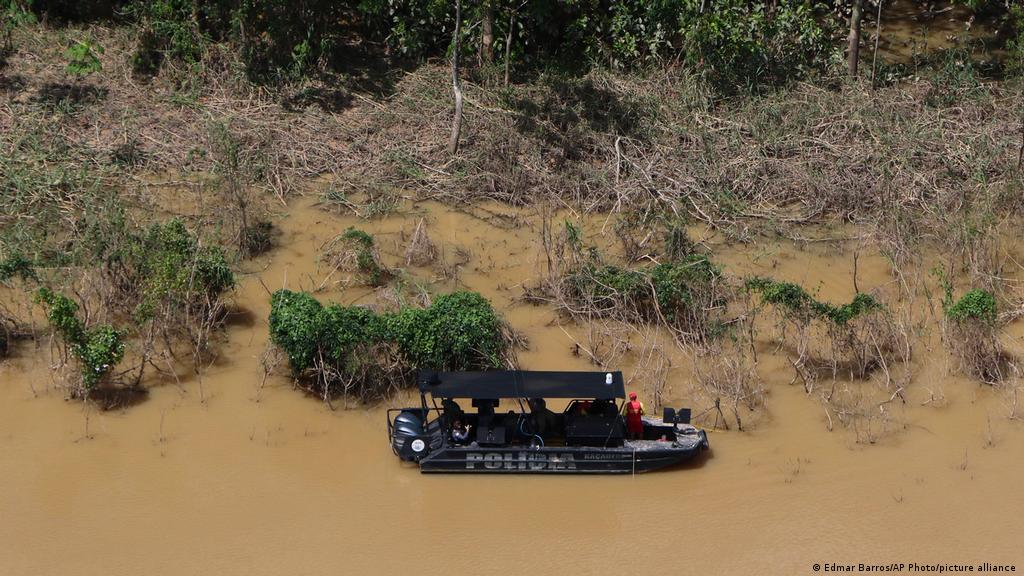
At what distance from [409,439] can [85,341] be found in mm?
3897

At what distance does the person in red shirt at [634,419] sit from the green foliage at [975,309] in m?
4.29

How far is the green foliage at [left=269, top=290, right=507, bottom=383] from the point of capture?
1377cm

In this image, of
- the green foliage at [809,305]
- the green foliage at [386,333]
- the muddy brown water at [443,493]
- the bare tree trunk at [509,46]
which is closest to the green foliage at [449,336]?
the green foliage at [386,333]

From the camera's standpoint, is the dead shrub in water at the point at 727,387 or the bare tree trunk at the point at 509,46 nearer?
the dead shrub in water at the point at 727,387

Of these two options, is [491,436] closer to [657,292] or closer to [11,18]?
[657,292]

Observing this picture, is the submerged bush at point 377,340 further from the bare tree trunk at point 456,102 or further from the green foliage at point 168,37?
the green foliage at point 168,37

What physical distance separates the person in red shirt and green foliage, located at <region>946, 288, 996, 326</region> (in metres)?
4.29

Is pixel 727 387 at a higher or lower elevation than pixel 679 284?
lower

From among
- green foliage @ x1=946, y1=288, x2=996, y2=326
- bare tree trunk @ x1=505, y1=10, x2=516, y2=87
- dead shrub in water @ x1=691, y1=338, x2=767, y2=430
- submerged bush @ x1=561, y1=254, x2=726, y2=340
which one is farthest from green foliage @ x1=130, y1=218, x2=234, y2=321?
green foliage @ x1=946, y1=288, x2=996, y2=326

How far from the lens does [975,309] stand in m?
14.5

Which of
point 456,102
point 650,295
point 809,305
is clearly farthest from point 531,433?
point 456,102

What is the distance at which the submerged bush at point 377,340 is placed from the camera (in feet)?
45.2

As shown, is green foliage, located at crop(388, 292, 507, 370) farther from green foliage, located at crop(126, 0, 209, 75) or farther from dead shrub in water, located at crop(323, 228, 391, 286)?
green foliage, located at crop(126, 0, 209, 75)

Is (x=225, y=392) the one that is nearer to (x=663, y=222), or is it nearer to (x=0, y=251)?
(x=0, y=251)
